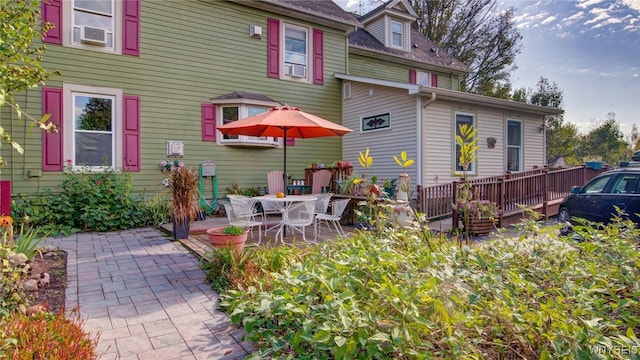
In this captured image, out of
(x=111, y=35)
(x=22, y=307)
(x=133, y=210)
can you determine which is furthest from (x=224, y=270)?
(x=111, y=35)

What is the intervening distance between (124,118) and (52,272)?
465 centimetres

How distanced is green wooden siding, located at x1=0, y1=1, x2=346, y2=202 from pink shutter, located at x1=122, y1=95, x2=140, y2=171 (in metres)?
0.12

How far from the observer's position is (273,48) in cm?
958

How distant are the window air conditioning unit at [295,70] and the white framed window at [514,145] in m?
6.32

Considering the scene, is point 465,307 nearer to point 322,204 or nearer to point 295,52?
point 322,204

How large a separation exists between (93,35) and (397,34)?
10092 mm

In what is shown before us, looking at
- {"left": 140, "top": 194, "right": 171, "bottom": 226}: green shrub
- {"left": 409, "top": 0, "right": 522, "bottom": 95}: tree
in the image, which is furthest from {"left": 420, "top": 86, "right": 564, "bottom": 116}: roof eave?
{"left": 409, "top": 0, "right": 522, "bottom": 95}: tree

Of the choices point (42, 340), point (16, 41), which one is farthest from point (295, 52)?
point (42, 340)

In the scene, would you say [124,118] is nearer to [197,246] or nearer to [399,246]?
[197,246]

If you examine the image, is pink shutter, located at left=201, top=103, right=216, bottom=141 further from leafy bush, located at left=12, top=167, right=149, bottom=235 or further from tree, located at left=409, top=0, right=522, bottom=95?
tree, located at left=409, top=0, right=522, bottom=95

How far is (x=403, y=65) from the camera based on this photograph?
13039 mm

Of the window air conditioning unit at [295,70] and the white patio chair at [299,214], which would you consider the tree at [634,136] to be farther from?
the white patio chair at [299,214]

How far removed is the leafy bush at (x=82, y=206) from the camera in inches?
254

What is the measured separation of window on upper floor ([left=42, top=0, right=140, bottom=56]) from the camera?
697 centimetres
